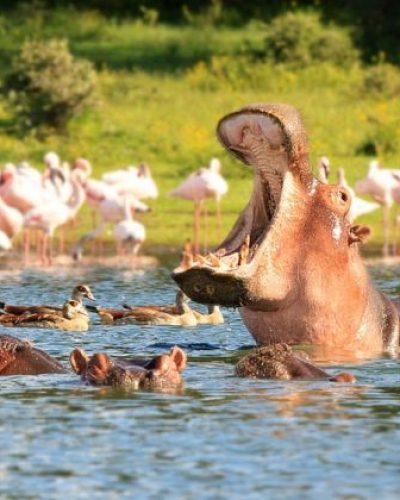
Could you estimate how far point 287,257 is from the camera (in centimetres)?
929

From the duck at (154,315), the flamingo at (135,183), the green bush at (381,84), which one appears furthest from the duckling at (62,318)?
the green bush at (381,84)

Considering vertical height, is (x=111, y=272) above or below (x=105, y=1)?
below

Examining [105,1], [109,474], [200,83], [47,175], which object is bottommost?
[109,474]

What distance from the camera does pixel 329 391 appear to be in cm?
883

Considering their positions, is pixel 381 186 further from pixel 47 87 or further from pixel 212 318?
pixel 212 318

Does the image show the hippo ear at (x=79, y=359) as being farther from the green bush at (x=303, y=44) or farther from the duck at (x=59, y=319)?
the green bush at (x=303, y=44)

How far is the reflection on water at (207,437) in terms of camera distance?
682 cm

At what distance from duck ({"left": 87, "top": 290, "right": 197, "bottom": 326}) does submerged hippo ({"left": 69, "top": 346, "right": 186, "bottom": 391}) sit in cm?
343

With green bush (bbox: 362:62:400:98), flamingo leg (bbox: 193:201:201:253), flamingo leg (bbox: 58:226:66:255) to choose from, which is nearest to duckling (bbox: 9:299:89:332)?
flamingo leg (bbox: 193:201:201:253)

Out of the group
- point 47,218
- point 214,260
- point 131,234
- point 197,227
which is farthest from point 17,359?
point 197,227

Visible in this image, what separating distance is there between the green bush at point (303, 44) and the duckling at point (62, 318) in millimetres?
24459

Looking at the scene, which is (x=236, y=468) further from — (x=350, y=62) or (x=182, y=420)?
(x=350, y=62)

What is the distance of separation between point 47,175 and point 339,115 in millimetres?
7078

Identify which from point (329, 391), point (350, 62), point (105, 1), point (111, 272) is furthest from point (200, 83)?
point (329, 391)
